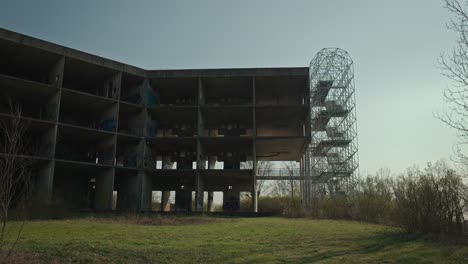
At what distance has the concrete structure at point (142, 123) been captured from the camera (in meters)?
30.2

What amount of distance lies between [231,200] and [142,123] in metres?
10.9

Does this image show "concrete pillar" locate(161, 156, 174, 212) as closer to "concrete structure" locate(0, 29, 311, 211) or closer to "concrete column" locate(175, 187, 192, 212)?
"concrete structure" locate(0, 29, 311, 211)

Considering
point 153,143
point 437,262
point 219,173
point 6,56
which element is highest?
point 6,56

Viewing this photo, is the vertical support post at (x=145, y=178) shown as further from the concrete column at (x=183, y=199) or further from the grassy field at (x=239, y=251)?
the grassy field at (x=239, y=251)

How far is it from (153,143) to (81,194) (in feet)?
26.1

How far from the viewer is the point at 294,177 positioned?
38688 millimetres

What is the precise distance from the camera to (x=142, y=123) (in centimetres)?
3462

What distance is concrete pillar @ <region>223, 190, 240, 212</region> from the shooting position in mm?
37281

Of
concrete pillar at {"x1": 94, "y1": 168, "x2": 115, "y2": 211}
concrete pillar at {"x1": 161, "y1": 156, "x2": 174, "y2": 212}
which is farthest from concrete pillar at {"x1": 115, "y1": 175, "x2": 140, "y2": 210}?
concrete pillar at {"x1": 161, "y1": 156, "x2": 174, "y2": 212}

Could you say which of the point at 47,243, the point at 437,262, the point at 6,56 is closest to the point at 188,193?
the point at 6,56

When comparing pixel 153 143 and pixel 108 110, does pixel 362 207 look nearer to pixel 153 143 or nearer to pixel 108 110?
pixel 153 143

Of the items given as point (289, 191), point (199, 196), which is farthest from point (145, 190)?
point (289, 191)

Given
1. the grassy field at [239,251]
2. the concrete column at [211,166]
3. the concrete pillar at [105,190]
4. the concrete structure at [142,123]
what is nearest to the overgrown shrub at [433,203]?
the grassy field at [239,251]

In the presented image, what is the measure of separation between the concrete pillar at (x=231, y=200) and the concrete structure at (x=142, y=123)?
0.31 feet
